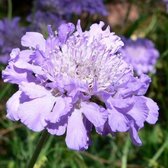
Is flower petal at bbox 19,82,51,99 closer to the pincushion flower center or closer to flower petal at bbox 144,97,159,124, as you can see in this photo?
the pincushion flower center

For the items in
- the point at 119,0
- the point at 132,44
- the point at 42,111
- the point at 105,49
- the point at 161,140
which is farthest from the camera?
the point at 119,0

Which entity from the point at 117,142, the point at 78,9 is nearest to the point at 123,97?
the point at 117,142

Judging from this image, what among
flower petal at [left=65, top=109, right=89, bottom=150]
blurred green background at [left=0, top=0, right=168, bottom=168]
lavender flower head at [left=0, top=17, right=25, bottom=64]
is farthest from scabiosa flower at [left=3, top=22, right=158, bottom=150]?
lavender flower head at [left=0, top=17, right=25, bottom=64]

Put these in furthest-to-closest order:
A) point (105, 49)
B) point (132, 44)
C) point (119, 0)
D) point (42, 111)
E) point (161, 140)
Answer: point (119, 0) < point (132, 44) < point (161, 140) < point (105, 49) < point (42, 111)

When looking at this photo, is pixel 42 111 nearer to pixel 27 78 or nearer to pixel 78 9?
pixel 27 78

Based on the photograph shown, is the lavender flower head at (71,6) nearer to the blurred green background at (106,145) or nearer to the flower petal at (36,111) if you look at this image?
the blurred green background at (106,145)

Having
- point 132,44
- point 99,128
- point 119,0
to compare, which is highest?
point 99,128
